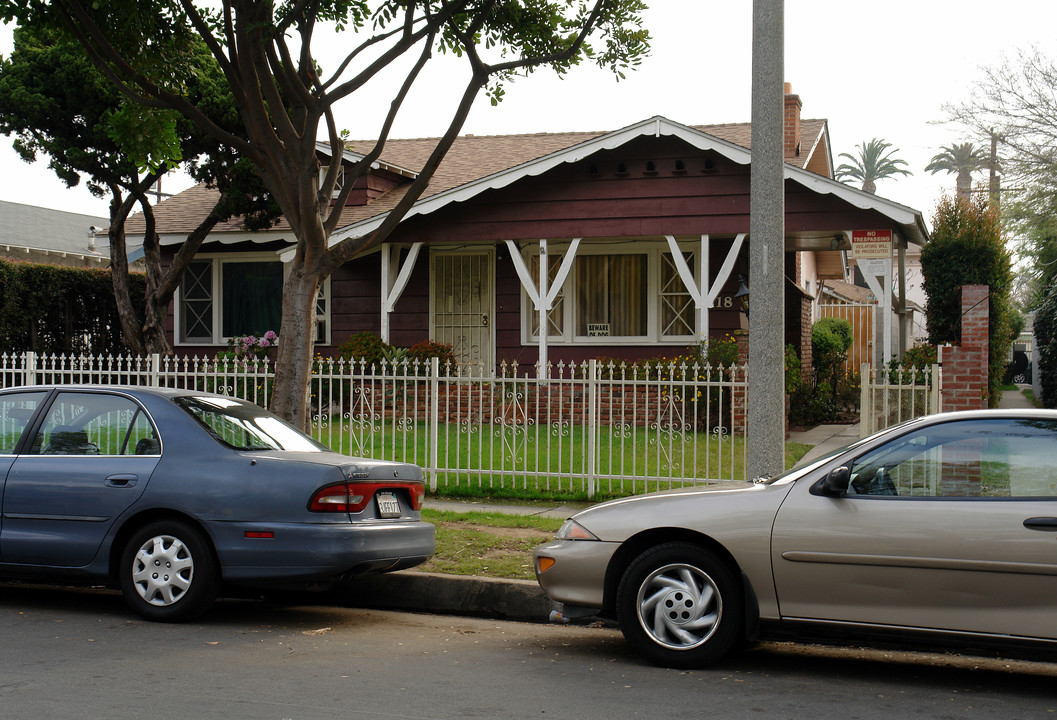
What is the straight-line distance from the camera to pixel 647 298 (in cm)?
1800

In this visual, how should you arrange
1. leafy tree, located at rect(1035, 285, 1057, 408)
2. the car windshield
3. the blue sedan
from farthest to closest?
1. leafy tree, located at rect(1035, 285, 1057, 408)
2. the car windshield
3. the blue sedan

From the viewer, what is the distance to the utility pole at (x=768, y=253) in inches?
293

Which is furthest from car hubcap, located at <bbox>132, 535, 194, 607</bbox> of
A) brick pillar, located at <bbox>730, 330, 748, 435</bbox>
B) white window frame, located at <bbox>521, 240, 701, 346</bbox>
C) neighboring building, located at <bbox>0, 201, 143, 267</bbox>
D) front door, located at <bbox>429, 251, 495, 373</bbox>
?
neighboring building, located at <bbox>0, 201, 143, 267</bbox>

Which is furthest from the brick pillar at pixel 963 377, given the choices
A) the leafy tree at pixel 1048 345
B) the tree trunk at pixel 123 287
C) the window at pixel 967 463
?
the tree trunk at pixel 123 287

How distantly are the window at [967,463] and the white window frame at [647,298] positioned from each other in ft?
39.5

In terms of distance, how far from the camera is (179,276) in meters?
18.5

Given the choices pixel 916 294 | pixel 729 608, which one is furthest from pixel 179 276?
pixel 916 294

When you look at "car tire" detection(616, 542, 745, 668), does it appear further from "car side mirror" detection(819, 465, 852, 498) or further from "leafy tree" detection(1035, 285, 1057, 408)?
"leafy tree" detection(1035, 285, 1057, 408)

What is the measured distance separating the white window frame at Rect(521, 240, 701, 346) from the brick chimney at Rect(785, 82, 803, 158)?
3932 millimetres

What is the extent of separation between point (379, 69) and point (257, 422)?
411 cm

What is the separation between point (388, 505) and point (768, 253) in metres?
3.13

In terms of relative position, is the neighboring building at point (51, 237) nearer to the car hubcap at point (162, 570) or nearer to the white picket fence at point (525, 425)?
the white picket fence at point (525, 425)

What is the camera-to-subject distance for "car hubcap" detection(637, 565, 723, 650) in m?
5.54

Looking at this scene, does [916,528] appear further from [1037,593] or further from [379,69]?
[379,69]
